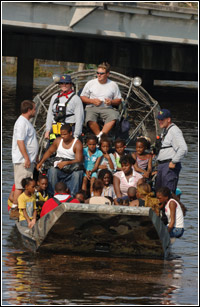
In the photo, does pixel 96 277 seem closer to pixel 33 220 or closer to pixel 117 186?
pixel 33 220

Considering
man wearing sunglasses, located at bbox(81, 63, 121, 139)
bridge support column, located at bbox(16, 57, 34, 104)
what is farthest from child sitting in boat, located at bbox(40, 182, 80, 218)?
bridge support column, located at bbox(16, 57, 34, 104)

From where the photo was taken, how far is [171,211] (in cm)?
1553

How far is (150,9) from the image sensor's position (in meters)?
33.4

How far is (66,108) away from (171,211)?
3.70 metres

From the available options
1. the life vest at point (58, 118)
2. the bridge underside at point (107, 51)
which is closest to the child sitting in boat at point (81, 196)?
the life vest at point (58, 118)

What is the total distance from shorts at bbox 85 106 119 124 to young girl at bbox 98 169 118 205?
107 inches

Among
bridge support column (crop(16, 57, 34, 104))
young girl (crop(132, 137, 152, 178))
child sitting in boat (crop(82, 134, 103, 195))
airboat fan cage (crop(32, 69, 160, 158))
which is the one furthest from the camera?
bridge support column (crop(16, 57, 34, 104))

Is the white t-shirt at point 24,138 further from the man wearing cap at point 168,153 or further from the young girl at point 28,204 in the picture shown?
the man wearing cap at point 168,153

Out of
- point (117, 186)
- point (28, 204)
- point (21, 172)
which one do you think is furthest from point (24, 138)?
point (117, 186)

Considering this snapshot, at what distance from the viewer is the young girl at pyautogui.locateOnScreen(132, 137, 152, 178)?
57.1 feet

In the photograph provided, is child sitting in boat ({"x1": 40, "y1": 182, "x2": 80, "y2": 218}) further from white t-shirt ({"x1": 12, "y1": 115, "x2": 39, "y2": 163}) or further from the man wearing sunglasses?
the man wearing sunglasses

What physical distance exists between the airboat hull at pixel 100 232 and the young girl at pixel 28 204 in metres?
0.18

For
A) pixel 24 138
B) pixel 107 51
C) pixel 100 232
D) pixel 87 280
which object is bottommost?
pixel 87 280

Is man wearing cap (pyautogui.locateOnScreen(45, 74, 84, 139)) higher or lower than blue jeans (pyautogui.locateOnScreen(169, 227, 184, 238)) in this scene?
higher
